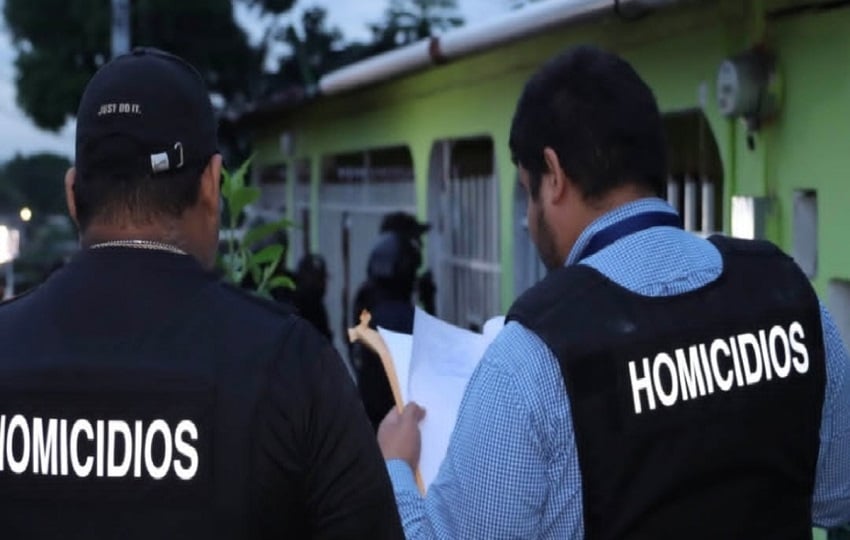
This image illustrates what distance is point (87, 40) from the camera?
22047mm

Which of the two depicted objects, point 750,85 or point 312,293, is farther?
point 312,293

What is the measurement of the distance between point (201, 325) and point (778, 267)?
0.93 meters

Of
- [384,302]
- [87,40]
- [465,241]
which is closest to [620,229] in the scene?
[384,302]

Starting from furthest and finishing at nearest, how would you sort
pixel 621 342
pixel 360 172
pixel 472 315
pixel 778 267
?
pixel 360 172, pixel 472 315, pixel 778 267, pixel 621 342

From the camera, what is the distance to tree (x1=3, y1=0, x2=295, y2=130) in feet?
72.0

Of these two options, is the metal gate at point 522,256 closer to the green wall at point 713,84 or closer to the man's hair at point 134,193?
the green wall at point 713,84

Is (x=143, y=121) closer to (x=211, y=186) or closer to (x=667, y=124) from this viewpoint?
(x=211, y=186)

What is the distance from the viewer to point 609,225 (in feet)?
6.90

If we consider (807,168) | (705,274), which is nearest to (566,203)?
(705,274)

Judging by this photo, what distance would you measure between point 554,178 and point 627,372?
0.32 meters

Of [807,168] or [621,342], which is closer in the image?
[621,342]

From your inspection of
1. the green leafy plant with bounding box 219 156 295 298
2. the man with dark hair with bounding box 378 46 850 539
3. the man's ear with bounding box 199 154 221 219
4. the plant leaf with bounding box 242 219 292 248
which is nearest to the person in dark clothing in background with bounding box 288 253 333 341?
the green leafy plant with bounding box 219 156 295 298

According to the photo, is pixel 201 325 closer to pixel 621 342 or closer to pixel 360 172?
pixel 621 342

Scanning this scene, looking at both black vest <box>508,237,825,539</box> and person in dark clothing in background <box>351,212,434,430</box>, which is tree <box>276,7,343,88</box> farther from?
black vest <box>508,237,825,539</box>
